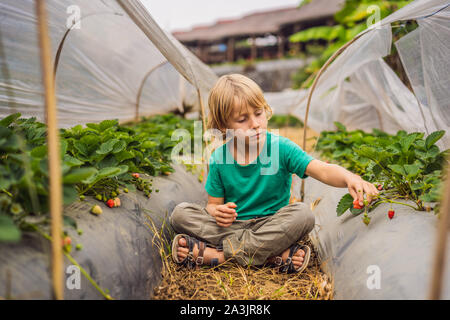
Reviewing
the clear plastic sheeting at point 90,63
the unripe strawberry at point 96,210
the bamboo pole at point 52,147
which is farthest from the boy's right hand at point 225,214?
the clear plastic sheeting at point 90,63

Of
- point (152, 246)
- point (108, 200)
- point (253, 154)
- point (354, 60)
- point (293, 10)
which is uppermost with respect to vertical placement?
point (293, 10)

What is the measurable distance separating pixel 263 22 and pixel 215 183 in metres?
15.4

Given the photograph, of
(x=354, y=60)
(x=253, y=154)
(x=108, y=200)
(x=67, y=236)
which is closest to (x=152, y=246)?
(x=108, y=200)

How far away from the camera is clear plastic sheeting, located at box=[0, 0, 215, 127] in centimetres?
214

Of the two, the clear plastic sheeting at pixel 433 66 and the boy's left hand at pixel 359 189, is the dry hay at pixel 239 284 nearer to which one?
the boy's left hand at pixel 359 189

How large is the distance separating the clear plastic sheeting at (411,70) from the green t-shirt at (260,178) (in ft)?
2.74

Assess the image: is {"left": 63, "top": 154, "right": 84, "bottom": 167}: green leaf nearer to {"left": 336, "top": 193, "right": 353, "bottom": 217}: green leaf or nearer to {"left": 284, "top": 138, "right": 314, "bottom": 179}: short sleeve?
{"left": 284, "top": 138, "right": 314, "bottom": 179}: short sleeve

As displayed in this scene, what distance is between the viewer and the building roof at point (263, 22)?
13.0 metres

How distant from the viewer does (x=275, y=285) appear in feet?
4.44

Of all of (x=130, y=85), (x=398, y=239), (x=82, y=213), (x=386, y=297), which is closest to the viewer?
(x=386, y=297)

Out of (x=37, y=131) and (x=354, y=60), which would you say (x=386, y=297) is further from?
(x=354, y=60)

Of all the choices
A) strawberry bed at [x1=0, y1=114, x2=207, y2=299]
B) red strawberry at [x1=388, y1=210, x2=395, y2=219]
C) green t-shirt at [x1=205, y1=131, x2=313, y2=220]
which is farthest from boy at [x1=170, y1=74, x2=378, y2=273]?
strawberry bed at [x1=0, y1=114, x2=207, y2=299]

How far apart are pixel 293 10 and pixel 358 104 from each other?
12482 millimetres

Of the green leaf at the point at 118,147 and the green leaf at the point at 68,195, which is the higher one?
the green leaf at the point at 118,147
